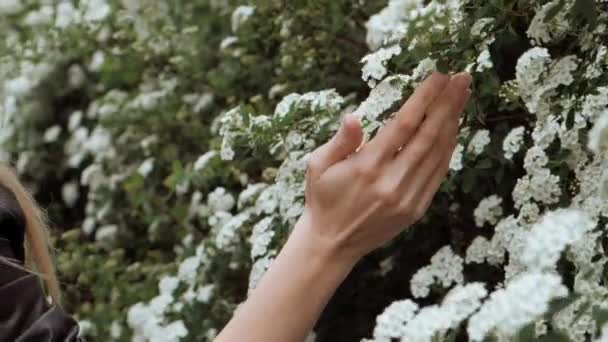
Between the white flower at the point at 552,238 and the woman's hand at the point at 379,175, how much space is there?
6.6 inches

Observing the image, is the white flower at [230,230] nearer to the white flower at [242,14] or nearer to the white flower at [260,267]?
the white flower at [260,267]

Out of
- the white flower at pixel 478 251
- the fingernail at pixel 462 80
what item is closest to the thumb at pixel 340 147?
the fingernail at pixel 462 80

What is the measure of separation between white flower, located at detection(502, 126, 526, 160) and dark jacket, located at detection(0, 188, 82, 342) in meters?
1.04

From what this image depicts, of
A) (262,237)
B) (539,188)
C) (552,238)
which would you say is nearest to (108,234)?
(262,237)

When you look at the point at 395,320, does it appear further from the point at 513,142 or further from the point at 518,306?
the point at 513,142

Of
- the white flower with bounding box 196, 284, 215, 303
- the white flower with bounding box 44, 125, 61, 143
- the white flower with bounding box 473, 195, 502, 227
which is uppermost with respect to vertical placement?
the white flower with bounding box 44, 125, 61, 143

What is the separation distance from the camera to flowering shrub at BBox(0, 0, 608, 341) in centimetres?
173

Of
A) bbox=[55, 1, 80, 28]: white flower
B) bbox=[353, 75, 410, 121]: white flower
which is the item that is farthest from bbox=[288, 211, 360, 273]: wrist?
bbox=[55, 1, 80, 28]: white flower

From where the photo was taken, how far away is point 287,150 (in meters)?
2.44

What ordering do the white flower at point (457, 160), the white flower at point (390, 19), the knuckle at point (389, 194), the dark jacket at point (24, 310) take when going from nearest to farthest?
the knuckle at point (389, 194), the dark jacket at point (24, 310), the white flower at point (457, 160), the white flower at point (390, 19)

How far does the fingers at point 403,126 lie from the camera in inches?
47.6

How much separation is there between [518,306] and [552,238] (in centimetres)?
12

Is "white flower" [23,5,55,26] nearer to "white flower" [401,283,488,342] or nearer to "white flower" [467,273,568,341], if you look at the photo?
"white flower" [401,283,488,342]

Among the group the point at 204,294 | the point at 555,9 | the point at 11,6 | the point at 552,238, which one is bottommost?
the point at 552,238
